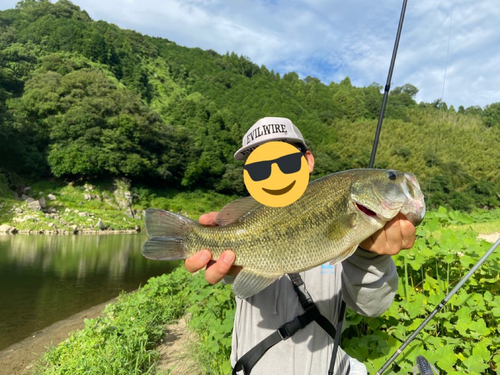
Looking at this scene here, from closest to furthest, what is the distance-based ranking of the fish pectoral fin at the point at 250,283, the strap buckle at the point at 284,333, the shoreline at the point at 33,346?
the fish pectoral fin at the point at 250,283 → the strap buckle at the point at 284,333 → the shoreline at the point at 33,346

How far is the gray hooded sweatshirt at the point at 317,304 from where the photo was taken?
179 cm

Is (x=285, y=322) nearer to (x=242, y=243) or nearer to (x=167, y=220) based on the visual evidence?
(x=242, y=243)

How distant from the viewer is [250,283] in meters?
1.78

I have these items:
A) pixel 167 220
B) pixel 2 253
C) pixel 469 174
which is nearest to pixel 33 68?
pixel 2 253

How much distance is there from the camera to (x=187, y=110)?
67.7m

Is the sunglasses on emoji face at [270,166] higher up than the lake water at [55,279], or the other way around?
the sunglasses on emoji face at [270,166]

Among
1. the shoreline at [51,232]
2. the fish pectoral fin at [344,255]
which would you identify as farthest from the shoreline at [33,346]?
the shoreline at [51,232]

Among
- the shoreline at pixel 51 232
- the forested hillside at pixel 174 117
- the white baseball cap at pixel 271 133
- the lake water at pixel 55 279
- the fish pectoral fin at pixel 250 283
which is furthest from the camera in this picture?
the forested hillside at pixel 174 117

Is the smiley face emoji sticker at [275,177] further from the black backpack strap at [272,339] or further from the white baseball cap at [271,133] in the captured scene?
the black backpack strap at [272,339]

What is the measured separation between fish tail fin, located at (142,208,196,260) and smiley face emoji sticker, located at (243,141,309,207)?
1.47 ft

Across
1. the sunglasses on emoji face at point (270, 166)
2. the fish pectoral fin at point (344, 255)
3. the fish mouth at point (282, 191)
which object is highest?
the sunglasses on emoji face at point (270, 166)

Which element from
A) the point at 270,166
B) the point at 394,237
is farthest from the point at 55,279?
the point at 394,237

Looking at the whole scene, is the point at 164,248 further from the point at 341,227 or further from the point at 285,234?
the point at 341,227

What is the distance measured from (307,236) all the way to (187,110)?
6915cm
